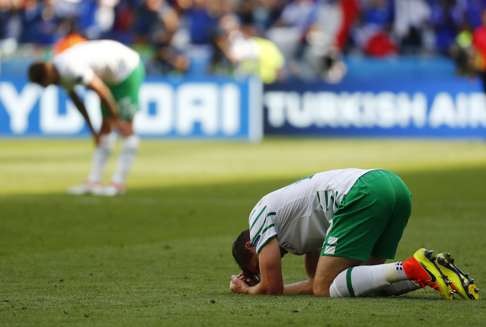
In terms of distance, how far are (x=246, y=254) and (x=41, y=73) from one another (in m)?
7.40

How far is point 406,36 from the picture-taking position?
31422mm

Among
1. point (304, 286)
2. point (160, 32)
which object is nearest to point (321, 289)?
point (304, 286)

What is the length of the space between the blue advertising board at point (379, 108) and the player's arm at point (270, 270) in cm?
2010

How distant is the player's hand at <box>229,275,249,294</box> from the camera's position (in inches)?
334

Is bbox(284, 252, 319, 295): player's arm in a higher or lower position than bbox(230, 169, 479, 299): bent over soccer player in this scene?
lower

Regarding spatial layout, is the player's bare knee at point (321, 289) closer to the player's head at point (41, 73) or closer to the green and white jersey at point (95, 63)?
the player's head at point (41, 73)

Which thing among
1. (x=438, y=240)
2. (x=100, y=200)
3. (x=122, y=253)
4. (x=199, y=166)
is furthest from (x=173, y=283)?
(x=199, y=166)

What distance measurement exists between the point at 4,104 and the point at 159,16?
4973 millimetres

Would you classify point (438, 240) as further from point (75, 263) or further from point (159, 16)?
point (159, 16)

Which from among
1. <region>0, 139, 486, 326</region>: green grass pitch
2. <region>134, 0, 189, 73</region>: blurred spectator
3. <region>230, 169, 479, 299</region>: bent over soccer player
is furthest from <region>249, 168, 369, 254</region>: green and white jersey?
<region>134, 0, 189, 73</region>: blurred spectator

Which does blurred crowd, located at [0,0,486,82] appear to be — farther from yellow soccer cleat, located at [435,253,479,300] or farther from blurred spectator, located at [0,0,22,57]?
yellow soccer cleat, located at [435,253,479,300]

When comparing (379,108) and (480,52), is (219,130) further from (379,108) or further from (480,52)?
(480,52)

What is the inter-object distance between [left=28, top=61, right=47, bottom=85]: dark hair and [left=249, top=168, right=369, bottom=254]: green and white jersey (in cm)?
746

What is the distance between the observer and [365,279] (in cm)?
806
